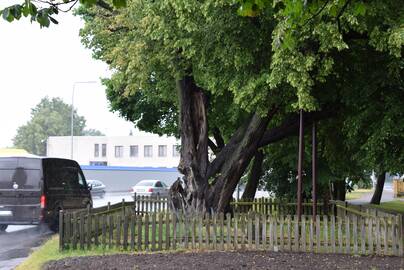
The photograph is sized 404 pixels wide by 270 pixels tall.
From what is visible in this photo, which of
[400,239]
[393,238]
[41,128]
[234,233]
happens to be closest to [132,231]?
[234,233]

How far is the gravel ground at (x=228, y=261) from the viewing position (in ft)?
29.0

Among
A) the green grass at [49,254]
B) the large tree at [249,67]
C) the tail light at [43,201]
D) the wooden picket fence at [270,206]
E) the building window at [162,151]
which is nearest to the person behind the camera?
the green grass at [49,254]

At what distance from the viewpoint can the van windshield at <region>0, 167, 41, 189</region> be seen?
571 inches

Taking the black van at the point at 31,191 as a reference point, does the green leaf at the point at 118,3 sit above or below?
above

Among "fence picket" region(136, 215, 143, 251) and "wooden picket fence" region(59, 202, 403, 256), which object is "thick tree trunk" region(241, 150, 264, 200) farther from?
"fence picket" region(136, 215, 143, 251)

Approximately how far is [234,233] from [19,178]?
6.78 meters

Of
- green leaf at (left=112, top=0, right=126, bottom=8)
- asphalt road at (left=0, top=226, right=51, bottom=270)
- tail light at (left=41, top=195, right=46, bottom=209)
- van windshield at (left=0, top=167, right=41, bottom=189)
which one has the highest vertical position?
green leaf at (left=112, top=0, right=126, bottom=8)

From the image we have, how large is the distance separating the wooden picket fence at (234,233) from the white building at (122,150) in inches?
2701

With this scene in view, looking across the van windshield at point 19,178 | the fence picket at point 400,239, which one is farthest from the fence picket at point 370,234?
the van windshield at point 19,178

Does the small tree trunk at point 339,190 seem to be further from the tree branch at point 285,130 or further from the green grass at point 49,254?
the green grass at point 49,254

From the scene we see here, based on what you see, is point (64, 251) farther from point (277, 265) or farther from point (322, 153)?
point (322, 153)

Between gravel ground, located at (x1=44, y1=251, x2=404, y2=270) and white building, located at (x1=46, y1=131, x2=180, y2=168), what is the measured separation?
69790 millimetres

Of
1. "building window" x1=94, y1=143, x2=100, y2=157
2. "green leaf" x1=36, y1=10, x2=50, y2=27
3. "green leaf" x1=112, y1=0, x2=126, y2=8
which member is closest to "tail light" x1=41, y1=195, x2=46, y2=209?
"green leaf" x1=36, y1=10, x2=50, y2=27

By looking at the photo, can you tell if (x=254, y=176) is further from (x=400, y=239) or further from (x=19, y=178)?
(x=400, y=239)
